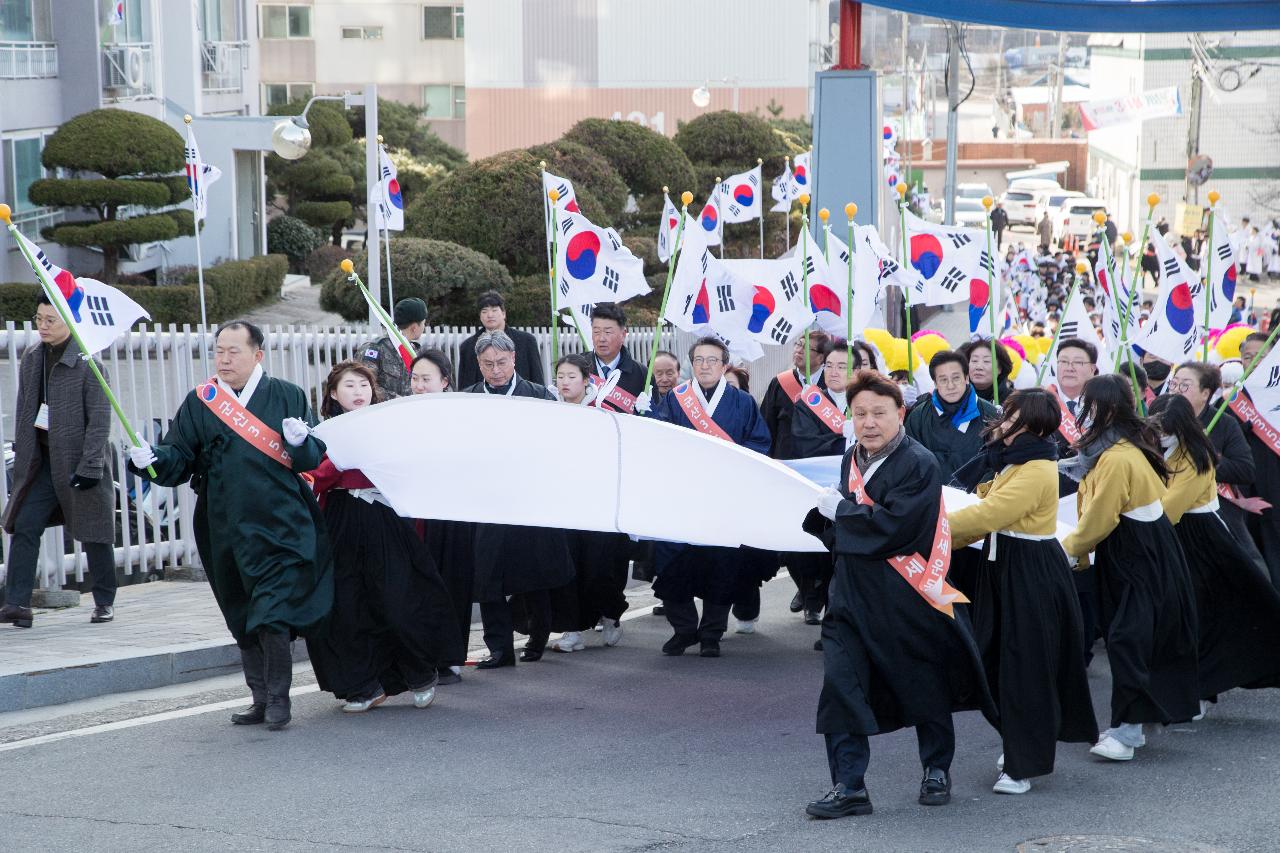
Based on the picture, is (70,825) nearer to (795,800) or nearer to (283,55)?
(795,800)

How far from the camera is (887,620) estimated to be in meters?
5.90

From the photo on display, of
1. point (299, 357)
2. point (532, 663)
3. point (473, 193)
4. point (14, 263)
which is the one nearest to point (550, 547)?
point (532, 663)

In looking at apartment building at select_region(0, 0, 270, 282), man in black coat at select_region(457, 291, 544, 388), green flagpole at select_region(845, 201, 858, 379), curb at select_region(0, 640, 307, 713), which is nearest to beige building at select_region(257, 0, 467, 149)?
apartment building at select_region(0, 0, 270, 282)

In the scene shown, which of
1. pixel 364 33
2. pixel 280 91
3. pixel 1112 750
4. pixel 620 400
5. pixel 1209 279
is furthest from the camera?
pixel 280 91

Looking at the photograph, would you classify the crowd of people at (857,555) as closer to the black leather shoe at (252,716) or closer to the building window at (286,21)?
the black leather shoe at (252,716)

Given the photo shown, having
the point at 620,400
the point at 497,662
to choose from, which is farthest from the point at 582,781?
the point at 620,400

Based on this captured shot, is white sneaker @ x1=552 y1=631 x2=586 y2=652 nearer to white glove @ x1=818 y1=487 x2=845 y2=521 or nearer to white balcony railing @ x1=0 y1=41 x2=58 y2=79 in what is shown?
white glove @ x1=818 y1=487 x2=845 y2=521

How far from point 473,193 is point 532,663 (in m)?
12.3

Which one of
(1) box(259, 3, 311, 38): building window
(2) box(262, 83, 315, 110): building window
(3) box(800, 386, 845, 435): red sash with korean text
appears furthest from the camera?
(2) box(262, 83, 315, 110): building window

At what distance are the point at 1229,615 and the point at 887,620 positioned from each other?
2294 millimetres

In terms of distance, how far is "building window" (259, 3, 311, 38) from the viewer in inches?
2092

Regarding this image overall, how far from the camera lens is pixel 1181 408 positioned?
7164 millimetres

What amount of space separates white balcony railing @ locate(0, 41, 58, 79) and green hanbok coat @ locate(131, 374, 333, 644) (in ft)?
64.7

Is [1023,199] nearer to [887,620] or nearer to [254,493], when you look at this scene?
[254,493]
